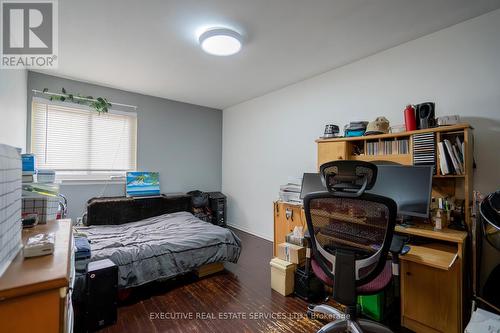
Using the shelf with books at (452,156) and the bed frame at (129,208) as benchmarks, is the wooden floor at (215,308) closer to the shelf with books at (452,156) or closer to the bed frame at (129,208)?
the bed frame at (129,208)

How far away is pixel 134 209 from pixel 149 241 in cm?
136

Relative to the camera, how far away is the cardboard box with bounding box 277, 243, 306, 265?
2.35 meters

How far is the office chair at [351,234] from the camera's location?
4.58ft

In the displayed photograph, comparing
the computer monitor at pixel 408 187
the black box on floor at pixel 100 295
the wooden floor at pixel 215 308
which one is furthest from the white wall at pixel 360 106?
the black box on floor at pixel 100 295

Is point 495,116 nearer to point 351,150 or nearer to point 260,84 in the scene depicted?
point 351,150

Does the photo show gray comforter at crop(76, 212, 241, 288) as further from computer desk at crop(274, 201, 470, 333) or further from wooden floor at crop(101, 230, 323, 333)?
computer desk at crop(274, 201, 470, 333)

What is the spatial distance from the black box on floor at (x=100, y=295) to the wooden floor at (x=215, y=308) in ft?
0.32

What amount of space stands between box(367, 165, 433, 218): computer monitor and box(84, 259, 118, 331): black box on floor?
8.16 ft

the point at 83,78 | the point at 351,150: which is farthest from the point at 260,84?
the point at 83,78

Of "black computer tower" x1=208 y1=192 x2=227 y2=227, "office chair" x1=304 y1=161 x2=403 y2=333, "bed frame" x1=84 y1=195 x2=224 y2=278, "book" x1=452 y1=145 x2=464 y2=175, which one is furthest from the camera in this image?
"black computer tower" x1=208 y1=192 x2=227 y2=227

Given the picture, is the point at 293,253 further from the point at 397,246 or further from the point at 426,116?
the point at 426,116

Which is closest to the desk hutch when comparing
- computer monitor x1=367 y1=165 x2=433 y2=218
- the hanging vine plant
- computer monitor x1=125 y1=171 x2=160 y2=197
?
computer monitor x1=367 y1=165 x2=433 y2=218

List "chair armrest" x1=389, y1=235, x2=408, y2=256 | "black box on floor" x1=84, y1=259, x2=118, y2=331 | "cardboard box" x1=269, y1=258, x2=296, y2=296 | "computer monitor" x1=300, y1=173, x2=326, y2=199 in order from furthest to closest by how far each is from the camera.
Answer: "computer monitor" x1=300, y1=173, x2=326, y2=199, "cardboard box" x1=269, y1=258, x2=296, y2=296, "black box on floor" x1=84, y1=259, x2=118, y2=331, "chair armrest" x1=389, y1=235, x2=408, y2=256

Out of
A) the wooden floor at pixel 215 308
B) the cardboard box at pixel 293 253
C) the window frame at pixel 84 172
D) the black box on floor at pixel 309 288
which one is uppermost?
the window frame at pixel 84 172
